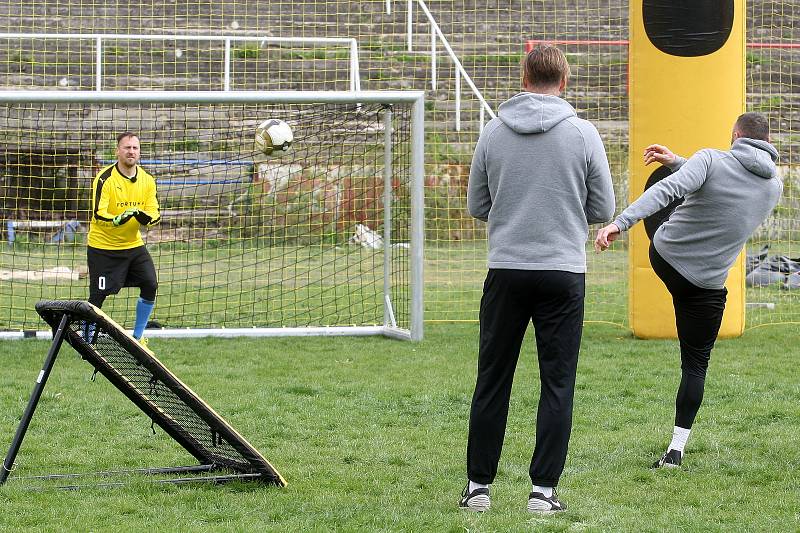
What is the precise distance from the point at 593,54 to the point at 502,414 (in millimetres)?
16420

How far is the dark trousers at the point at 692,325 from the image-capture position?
17.9 feet

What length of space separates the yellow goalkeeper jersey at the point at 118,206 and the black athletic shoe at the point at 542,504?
510 centimetres

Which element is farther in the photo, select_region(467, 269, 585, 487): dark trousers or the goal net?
the goal net

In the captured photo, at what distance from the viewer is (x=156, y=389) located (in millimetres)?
4926

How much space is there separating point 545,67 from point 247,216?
409 inches

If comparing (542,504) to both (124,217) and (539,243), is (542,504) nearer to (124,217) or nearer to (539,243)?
(539,243)

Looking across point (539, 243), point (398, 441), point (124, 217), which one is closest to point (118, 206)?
point (124, 217)

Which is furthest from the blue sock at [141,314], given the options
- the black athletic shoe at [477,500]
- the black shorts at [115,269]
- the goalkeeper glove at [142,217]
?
the black athletic shoe at [477,500]

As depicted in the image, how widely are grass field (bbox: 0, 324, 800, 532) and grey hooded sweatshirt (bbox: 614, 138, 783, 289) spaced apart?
1034 mm

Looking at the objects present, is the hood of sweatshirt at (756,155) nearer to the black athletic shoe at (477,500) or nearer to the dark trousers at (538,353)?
the dark trousers at (538,353)

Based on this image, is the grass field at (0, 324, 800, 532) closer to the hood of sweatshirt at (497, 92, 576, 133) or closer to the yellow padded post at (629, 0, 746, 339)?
the yellow padded post at (629, 0, 746, 339)

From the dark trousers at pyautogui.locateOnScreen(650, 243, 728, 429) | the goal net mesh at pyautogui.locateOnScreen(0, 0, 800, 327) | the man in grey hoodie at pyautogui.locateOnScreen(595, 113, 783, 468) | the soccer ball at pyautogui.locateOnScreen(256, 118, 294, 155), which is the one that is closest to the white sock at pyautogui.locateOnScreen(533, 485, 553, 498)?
the man in grey hoodie at pyautogui.locateOnScreen(595, 113, 783, 468)

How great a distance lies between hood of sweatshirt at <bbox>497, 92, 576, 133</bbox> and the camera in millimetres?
4348

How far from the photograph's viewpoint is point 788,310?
11.9 metres
